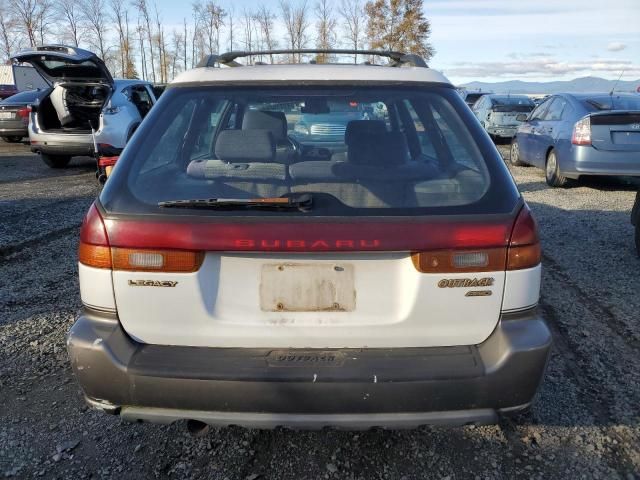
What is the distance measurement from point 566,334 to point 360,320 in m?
2.22

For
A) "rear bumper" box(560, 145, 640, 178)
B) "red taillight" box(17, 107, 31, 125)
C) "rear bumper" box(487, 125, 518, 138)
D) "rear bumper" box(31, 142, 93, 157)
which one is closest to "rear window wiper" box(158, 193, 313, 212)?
"rear bumper" box(560, 145, 640, 178)

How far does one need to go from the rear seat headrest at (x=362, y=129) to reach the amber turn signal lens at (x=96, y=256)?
45.5 inches

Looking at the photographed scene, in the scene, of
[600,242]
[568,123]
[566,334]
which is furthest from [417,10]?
[566,334]

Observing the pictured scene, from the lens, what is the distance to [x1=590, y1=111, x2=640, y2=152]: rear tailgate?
804 cm

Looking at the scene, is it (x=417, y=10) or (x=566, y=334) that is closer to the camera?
(x=566, y=334)

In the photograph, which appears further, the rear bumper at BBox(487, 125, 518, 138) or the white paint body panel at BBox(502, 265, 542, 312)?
the rear bumper at BBox(487, 125, 518, 138)

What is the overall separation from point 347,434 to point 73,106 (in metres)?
10.2

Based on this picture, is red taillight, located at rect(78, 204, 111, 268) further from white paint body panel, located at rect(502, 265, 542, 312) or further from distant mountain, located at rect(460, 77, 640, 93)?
distant mountain, located at rect(460, 77, 640, 93)

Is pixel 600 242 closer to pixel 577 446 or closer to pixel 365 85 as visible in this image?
pixel 577 446

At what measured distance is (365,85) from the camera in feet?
7.70

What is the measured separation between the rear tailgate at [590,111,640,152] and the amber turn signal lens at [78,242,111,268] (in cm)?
798

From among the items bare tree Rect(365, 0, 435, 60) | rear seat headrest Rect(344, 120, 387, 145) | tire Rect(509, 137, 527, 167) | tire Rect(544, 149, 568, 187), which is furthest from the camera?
bare tree Rect(365, 0, 435, 60)

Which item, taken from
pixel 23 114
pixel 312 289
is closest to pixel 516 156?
pixel 312 289

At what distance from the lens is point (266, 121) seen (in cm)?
304
